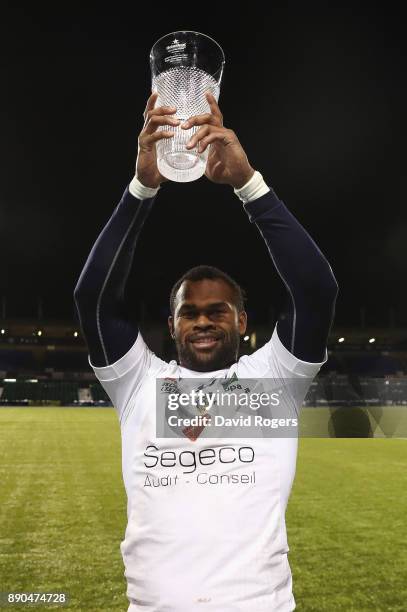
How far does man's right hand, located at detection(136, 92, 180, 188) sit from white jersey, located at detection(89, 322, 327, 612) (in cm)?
63

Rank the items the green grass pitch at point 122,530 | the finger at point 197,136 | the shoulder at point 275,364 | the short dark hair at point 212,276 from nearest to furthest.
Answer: the finger at point 197,136 → the shoulder at point 275,364 → the short dark hair at point 212,276 → the green grass pitch at point 122,530

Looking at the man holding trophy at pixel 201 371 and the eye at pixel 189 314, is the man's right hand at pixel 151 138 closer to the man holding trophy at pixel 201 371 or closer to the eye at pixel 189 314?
the man holding trophy at pixel 201 371

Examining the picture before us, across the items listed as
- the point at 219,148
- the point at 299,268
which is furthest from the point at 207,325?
the point at 219,148

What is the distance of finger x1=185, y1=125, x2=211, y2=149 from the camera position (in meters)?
1.75

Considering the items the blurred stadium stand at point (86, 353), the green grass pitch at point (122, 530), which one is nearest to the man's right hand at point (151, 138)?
the green grass pitch at point (122, 530)

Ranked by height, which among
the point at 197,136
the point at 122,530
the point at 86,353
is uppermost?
the point at 197,136

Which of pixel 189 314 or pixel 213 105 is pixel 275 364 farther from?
pixel 213 105

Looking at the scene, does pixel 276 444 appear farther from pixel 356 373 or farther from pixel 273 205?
pixel 356 373

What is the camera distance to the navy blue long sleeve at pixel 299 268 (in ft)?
6.73

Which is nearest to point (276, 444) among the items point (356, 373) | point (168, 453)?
point (168, 453)

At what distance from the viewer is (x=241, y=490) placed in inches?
78.9

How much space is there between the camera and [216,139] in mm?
1834
